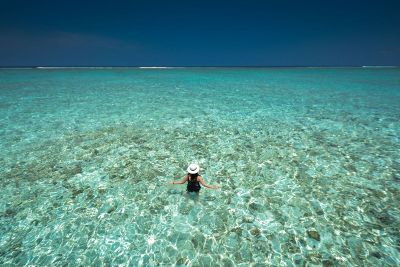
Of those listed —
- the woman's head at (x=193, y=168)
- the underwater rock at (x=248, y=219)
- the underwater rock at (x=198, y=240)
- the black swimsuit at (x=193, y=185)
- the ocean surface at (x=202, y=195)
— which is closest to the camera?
the ocean surface at (x=202, y=195)

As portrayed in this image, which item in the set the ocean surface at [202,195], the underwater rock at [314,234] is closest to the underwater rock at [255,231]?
the ocean surface at [202,195]

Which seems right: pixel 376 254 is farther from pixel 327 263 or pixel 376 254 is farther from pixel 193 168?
pixel 193 168

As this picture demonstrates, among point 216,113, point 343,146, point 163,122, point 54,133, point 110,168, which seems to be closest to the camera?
point 110,168

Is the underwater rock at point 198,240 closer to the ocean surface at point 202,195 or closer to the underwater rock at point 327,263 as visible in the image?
the ocean surface at point 202,195

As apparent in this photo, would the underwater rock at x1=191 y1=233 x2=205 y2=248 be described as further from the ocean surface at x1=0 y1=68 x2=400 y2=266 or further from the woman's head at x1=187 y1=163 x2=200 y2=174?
the woman's head at x1=187 y1=163 x2=200 y2=174

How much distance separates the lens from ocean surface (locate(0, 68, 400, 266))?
502 centimetres

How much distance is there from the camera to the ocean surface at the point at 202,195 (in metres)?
5.02

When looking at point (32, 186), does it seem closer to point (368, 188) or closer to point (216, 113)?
point (368, 188)

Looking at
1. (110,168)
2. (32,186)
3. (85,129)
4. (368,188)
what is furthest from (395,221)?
(85,129)

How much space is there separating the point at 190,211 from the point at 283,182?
3298 millimetres

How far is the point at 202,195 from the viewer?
22.6 feet

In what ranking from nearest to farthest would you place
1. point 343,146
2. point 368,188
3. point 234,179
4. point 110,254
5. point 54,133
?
point 110,254 < point 368,188 < point 234,179 < point 343,146 < point 54,133

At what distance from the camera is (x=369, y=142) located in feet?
34.5

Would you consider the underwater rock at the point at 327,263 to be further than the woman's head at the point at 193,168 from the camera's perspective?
No
